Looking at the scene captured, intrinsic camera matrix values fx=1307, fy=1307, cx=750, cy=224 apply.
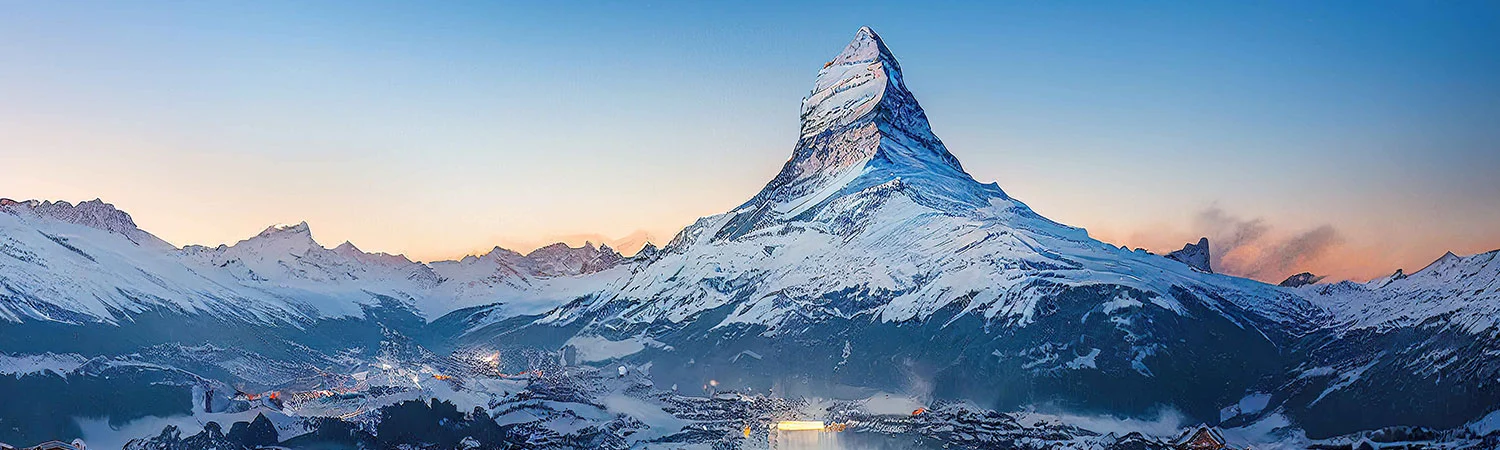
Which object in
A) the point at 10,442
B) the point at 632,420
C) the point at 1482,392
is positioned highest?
the point at 1482,392

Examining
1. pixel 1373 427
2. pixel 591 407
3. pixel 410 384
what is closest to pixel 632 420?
pixel 591 407

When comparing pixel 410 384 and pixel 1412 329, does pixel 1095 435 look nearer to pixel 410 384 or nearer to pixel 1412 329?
pixel 1412 329

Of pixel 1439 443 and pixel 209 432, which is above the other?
pixel 1439 443

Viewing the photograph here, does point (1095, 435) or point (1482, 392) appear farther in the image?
point (1095, 435)

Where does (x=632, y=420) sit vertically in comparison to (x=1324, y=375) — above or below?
below

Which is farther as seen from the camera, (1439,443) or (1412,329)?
(1412,329)

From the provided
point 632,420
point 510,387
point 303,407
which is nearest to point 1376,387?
point 632,420

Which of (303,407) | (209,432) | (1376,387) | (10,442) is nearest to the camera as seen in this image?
(209,432)

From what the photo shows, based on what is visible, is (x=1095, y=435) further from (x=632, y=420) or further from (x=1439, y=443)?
Result: (x=632, y=420)

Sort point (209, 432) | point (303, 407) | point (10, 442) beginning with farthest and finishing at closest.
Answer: point (10, 442) < point (303, 407) < point (209, 432)
